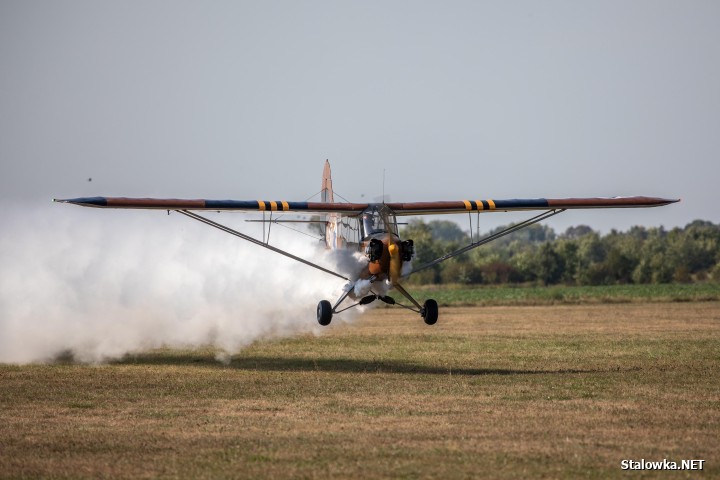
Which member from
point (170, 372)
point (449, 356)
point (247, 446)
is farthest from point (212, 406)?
point (449, 356)

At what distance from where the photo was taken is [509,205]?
1082 inches

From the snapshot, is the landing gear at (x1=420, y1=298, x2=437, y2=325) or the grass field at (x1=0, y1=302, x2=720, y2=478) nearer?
the grass field at (x1=0, y1=302, x2=720, y2=478)

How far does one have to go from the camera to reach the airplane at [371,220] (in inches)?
951

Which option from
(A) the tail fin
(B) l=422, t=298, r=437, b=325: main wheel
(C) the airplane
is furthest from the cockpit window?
(B) l=422, t=298, r=437, b=325: main wheel

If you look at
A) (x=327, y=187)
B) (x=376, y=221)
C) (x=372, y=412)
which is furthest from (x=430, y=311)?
(x=327, y=187)

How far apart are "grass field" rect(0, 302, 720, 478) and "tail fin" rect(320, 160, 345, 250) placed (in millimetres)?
3125

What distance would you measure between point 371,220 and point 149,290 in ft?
29.0

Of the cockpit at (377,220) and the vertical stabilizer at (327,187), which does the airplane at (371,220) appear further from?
the vertical stabilizer at (327,187)

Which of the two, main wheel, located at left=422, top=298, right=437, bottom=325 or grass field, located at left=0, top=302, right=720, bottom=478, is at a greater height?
main wheel, located at left=422, top=298, right=437, bottom=325

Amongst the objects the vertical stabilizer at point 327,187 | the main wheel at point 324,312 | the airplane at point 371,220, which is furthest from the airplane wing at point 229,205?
the vertical stabilizer at point 327,187

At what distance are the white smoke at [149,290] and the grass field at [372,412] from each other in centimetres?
100

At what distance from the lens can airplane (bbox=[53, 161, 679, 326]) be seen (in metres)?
24.2

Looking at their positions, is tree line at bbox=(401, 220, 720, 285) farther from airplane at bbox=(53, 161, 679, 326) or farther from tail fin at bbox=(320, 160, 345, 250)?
airplane at bbox=(53, 161, 679, 326)

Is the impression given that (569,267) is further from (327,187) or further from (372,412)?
(372,412)
